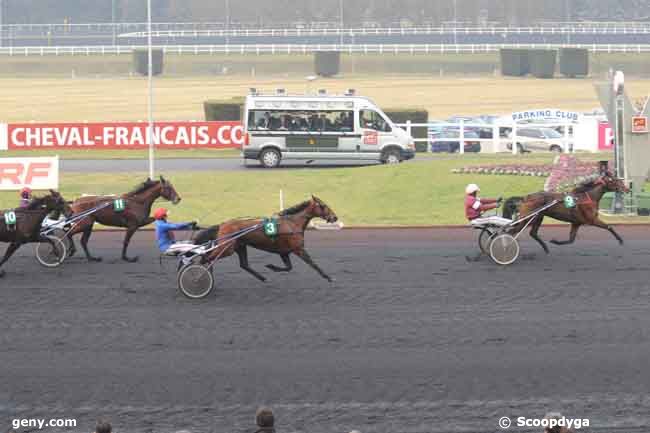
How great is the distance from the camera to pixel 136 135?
3353 centimetres

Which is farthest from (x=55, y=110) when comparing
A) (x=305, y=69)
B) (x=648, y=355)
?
(x=648, y=355)

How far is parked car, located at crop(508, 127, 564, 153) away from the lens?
3272 cm

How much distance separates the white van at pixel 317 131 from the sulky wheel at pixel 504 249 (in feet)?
45.4

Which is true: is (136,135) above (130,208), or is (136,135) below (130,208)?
above

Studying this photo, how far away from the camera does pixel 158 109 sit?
5000cm

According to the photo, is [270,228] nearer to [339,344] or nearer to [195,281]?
[195,281]

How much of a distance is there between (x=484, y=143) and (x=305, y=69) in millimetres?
37011

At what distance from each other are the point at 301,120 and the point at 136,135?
6342 mm

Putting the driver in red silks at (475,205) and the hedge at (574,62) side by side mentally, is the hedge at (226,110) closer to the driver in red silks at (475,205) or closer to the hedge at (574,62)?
the driver in red silks at (475,205)

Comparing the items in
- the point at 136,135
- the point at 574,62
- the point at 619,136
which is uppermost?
the point at 574,62

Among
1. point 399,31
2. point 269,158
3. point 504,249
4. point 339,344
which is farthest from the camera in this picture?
point 399,31

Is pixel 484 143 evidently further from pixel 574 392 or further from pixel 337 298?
pixel 574 392

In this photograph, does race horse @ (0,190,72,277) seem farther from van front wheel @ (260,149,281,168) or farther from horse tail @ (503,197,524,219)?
van front wheel @ (260,149,281,168)

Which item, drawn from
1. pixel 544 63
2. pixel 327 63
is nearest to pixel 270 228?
pixel 327 63
